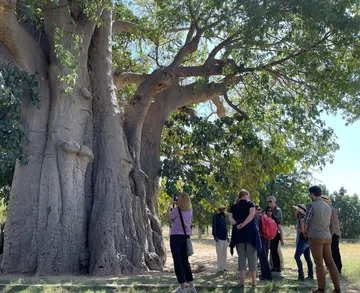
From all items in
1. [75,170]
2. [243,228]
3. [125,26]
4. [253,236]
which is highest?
[125,26]

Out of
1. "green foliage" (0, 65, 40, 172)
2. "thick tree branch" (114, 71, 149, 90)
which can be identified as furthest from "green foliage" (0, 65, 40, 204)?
"thick tree branch" (114, 71, 149, 90)

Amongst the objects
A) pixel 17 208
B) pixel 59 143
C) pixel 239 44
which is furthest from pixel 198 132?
pixel 17 208

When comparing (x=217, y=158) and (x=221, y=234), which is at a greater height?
(x=217, y=158)

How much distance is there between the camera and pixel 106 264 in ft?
31.4

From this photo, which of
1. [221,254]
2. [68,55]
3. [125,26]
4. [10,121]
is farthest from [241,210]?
[125,26]

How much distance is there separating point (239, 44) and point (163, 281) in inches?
255

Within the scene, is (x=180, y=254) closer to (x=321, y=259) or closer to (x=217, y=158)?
(x=321, y=259)

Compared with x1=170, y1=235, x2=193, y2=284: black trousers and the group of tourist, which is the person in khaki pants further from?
x1=170, y1=235, x2=193, y2=284: black trousers

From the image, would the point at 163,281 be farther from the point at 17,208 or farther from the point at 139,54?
the point at 139,54

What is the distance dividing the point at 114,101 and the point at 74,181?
2.66 m

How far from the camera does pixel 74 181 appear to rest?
1030cm

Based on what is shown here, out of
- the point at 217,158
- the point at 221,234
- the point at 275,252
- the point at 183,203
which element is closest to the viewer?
the point at 183,203

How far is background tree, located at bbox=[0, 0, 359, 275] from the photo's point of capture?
9883 mm

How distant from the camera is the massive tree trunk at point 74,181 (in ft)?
31.8
